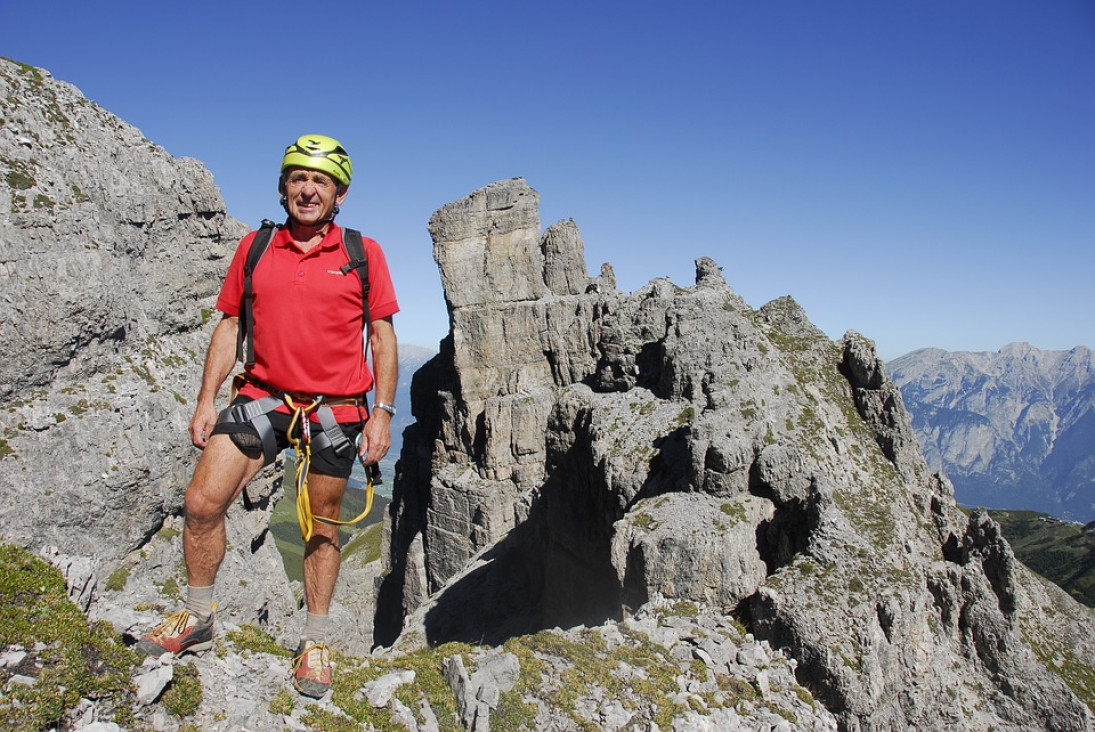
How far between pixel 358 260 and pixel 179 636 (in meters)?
6.65

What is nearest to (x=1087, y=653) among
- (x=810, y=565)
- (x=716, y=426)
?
(x=810, y=565)

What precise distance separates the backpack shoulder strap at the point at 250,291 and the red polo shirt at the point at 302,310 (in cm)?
6

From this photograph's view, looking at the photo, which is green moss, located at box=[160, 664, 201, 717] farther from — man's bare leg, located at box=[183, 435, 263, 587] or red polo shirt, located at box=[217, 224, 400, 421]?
red polo shirt, located at box=[217, 224, 400, 421]

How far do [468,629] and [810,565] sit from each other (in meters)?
36.0

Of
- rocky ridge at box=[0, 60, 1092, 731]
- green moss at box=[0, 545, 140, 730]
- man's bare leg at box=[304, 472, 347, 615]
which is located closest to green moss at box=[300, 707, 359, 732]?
rocky ridge at box=[0, 60, 1092, 731]

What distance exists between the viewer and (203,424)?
9.64 metres

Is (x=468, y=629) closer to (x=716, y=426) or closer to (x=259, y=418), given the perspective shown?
(x=716, y=426)

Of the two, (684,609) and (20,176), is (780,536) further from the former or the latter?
(20,176)

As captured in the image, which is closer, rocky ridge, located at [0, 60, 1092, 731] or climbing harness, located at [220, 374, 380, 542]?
climbing harness, located at [220, 374, 380, 542]

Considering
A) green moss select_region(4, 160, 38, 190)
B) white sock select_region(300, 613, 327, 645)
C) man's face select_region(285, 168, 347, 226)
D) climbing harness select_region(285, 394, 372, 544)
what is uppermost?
green moss select_region(4, 160, 38, 190)

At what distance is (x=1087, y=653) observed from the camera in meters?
36.8

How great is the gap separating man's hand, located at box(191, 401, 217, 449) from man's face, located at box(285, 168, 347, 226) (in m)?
3.18

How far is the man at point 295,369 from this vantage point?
9.59 m

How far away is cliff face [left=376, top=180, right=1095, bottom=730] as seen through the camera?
2558 centimetres
